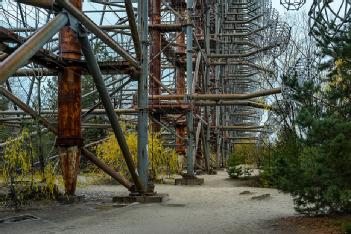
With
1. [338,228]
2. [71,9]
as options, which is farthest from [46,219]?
[338,228]

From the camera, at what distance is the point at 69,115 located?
13.3 metres

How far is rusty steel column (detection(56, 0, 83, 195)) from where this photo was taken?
517 inches

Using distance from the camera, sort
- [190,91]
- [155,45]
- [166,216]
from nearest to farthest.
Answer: [166,216] < [190,91] < [155,45]

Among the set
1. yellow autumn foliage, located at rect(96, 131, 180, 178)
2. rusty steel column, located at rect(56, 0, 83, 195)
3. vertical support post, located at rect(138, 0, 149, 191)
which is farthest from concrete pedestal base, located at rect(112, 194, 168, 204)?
yellow autumn foliage, located at rect(96, 131, 180, 178)

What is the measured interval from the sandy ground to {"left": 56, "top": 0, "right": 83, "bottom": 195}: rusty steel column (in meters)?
0.86

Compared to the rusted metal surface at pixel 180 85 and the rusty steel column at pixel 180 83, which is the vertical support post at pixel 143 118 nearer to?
the rusty steel column at pixel 180 83

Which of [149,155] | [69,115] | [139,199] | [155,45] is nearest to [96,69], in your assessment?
[69,115]

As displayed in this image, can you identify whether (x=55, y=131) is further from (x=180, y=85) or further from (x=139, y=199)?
(x=180, y=85)

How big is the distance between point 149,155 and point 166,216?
33.4ft

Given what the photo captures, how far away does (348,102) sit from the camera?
25.8 ft

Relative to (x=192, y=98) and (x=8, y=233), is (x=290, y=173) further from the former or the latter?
(x=192, y=98)

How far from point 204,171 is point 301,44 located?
7909mm

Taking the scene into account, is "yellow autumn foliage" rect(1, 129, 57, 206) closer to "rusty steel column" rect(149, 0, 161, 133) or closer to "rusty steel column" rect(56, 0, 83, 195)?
"rusty steel column" rect(56, 0, 83, 195)

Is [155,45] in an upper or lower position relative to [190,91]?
upper
